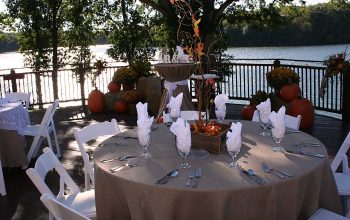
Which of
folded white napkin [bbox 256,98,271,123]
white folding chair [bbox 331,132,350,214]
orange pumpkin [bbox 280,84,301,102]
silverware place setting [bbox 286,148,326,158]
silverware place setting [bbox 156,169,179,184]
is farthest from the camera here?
orange pumpkin [bbox 280,84,301,102]

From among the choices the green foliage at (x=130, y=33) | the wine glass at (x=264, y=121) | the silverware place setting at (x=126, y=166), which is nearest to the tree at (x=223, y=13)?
the green foliage at (x=130, y=33)

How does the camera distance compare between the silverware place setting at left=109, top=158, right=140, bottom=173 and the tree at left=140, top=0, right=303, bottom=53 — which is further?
the tree at left=140, top=0, right=303, bottom=53

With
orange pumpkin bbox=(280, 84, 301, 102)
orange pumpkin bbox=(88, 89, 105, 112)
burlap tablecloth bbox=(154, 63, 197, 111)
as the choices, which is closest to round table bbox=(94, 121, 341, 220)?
burlap tablecloth bbox=(154, 63, 197, 111)

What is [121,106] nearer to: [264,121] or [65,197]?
[65,197]

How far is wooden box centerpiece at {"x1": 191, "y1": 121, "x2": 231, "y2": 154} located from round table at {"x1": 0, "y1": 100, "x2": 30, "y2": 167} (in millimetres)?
3094

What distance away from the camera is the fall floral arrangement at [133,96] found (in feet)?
29.0

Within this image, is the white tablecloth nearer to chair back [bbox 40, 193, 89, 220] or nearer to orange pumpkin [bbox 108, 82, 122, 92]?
chair back [bbox 40, 193, 89, 220]

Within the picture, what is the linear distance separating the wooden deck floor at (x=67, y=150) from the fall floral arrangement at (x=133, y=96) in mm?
357

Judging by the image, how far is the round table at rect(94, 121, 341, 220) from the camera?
2451mm

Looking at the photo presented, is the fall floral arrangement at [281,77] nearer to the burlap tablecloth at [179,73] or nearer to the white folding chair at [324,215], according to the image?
the burlap tablecloth at [179,73]

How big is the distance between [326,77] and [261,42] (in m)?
6.52

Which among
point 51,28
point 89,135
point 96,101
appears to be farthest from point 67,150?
point 51,28

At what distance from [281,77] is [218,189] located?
5.54m

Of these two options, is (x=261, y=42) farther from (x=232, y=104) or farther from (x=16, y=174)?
(x=16, y=174)
